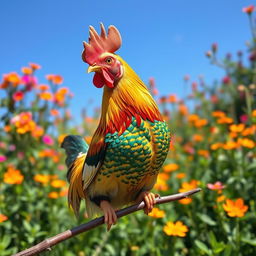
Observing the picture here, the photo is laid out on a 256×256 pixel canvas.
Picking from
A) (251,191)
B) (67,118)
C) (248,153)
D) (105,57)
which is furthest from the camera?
(67,118)

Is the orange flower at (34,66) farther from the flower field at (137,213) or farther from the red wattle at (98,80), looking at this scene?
the red wattle at (98,80)

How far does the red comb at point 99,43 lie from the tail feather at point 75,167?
38 cm

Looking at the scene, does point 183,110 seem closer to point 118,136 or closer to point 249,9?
point 249,9

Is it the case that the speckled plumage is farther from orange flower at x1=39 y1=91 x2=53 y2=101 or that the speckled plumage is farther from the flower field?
orange flower at x1=39 y1=91 x2=53 y2=101

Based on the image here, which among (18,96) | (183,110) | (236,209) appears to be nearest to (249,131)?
(236,209)

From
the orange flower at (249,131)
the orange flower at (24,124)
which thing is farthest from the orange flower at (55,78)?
the orange flower at (249,131)

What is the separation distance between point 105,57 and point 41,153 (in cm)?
187

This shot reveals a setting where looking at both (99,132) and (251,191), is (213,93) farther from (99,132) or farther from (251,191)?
(99,132)

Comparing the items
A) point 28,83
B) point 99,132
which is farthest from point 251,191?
point 28,83

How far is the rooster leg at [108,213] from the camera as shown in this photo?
978 millimetres

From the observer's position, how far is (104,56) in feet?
3.17

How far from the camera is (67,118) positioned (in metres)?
4.66

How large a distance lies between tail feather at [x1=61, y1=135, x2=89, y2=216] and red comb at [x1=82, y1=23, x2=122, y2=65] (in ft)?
1.24

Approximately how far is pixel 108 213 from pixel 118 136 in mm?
230
